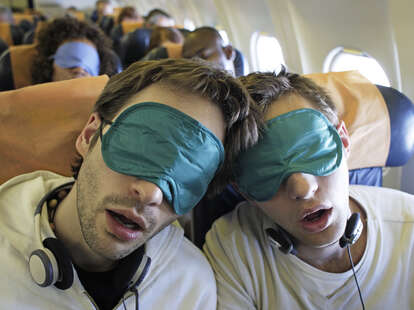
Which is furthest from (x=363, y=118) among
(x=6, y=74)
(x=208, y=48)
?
(x=6, y=74)

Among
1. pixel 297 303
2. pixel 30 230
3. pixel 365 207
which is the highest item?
pixel 30 230

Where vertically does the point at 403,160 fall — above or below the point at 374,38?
below

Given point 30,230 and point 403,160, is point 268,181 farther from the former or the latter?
point 403,160

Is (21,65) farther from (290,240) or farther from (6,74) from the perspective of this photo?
(290,240)

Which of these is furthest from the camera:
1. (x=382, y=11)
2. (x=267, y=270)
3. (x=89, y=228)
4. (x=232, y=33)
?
(x=232, y=33)

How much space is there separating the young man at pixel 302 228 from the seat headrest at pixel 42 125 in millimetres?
584

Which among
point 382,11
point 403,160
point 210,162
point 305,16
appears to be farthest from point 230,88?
point 305,16

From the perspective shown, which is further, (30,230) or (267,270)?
(267,270)

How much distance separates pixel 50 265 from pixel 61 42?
188 centimetres

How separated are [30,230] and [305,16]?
2.93m

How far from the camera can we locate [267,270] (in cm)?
111

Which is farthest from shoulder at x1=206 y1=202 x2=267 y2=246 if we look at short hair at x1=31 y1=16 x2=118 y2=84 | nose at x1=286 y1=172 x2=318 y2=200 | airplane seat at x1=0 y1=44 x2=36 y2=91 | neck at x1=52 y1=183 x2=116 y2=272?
airplane seat at x1=0 y1=44 x2=36 y2=91

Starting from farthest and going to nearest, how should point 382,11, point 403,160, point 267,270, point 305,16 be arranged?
point 305,16 < point 382,11 < point 403,160 < point 267,270

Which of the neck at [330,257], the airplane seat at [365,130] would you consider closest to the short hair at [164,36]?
the airplane seat at [365,130]
